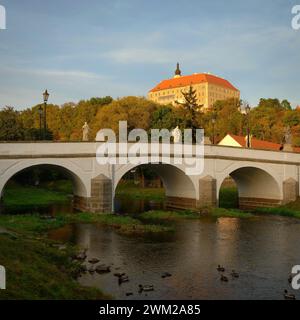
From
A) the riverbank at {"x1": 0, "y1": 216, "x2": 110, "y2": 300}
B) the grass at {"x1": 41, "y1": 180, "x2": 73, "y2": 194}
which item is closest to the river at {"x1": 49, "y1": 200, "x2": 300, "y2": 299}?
the riverbank at {"x1": 0, "y1": 216, "x2": 110, "y2": 300}

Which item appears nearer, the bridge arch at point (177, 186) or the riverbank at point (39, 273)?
the riverbank at point (39, 273)

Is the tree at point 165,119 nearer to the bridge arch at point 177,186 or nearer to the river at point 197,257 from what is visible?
the bridge arch at point 177,186

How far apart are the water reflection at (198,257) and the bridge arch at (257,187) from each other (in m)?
10.1

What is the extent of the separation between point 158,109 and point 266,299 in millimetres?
47351

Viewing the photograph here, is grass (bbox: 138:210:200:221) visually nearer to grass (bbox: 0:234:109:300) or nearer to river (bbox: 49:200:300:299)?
river (bbox: 49:200:300:299)

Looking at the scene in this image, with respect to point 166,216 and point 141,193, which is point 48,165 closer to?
point 166,216

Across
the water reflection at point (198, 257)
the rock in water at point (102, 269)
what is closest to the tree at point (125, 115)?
the water reflection at point (198, 257)

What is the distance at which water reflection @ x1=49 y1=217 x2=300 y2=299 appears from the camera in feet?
41.2

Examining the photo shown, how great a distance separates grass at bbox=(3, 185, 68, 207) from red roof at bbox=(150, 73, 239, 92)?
90.1 meters

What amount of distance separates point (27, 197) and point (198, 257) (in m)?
27.8

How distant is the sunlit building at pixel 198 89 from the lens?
128625 millimetres
